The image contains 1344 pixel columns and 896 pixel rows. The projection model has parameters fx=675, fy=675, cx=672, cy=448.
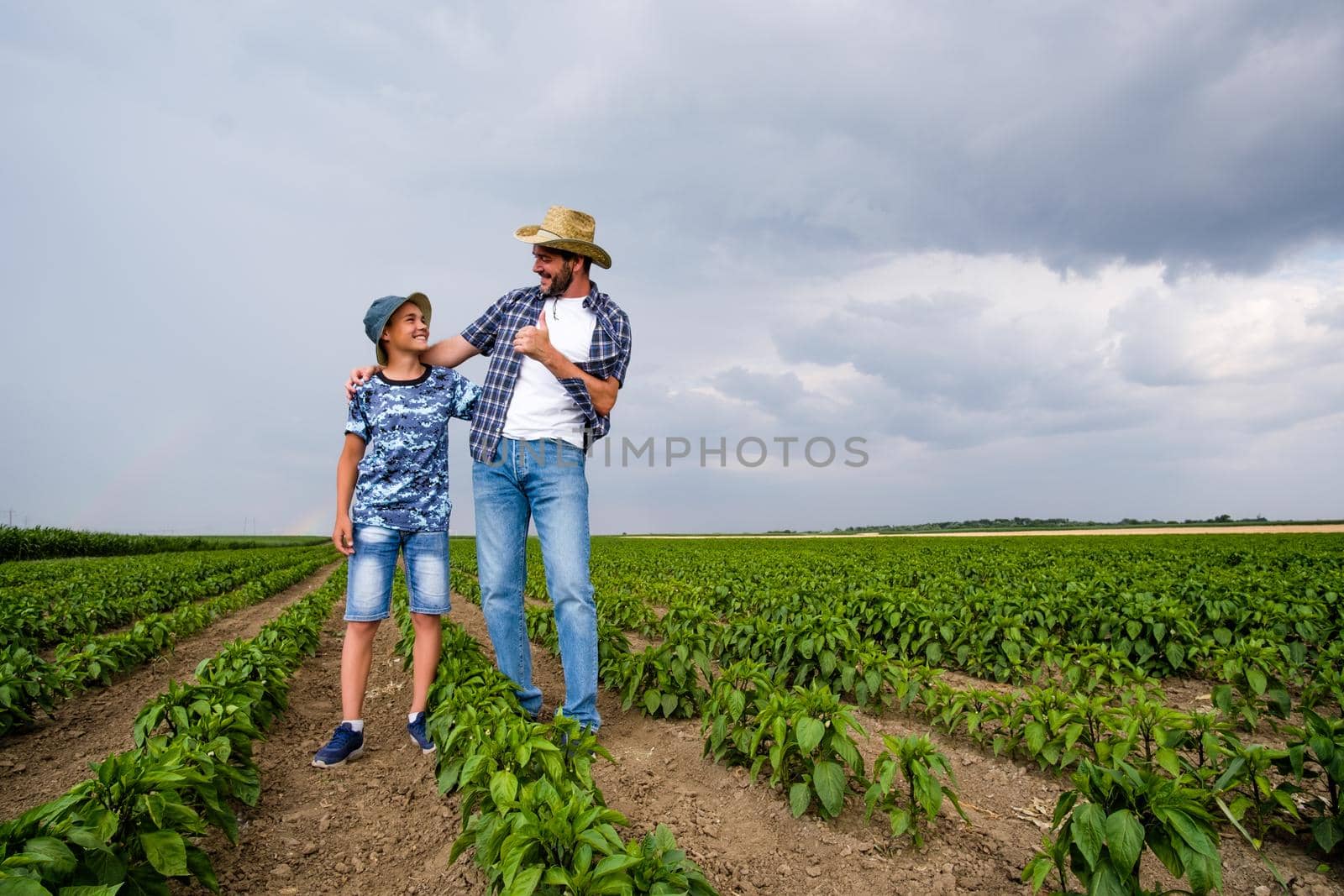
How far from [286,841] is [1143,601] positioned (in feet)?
25.5

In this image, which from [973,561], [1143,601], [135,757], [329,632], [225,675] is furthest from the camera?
[973,561]

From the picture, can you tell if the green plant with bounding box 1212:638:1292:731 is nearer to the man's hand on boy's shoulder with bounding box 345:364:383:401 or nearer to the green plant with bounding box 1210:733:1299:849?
the green plant with bounding box 1210:733:1299:849

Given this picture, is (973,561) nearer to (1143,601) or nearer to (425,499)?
(1143,601)

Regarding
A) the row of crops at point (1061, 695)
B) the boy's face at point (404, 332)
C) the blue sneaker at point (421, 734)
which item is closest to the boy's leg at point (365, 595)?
the blue sneaker at point (421, 734)

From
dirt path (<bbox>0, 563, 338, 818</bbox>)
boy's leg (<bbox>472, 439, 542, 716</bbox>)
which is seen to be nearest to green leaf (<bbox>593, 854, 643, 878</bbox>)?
boy's leg (<bbox>472, 439, 542, 716</bbox>)

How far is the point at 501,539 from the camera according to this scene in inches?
147

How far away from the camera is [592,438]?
390 centimetres

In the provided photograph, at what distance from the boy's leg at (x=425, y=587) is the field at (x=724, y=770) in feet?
0.72

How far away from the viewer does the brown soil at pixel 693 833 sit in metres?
2.65

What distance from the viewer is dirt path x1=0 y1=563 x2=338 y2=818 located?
4070 millimetres

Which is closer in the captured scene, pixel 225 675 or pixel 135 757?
pixel 135 757

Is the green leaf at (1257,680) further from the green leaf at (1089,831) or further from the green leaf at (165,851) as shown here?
the green leaf at (165,851)

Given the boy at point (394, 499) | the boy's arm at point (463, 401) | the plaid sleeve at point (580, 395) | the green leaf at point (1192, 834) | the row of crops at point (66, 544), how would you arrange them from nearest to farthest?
the green leaf at point (1192, 834) < the plaid sleeve at point (580, 395) < the boy at point (394, 499) < the boy's arm at point (463, 401) < the row of crops at point (66, 544)

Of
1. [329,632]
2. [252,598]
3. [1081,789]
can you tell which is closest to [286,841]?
[1081,789]
